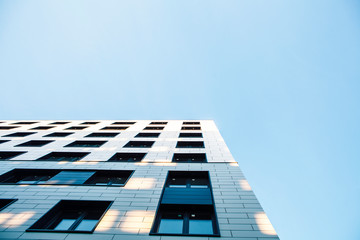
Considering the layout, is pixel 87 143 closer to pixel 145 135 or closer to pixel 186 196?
pixel 145 135

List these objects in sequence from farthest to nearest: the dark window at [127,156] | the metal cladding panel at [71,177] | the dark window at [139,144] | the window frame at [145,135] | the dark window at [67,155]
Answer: the window frame at [145,135], the dark window at [139,144], the dark window at [67,155], the dark window at [127,156], the metal cladding panel at [71,177]

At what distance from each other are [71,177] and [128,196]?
16.2ft

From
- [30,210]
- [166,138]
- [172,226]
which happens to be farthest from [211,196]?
[166,138]

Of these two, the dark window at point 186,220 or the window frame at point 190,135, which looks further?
the window frame at point 190,135

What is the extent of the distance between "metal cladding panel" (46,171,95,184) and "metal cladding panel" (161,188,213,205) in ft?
18.8

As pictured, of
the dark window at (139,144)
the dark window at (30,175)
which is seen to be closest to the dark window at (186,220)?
the dark window at (30,175)

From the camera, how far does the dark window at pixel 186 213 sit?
7801mm

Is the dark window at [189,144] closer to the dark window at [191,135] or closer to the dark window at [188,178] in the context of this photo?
the dark window at [191,135]

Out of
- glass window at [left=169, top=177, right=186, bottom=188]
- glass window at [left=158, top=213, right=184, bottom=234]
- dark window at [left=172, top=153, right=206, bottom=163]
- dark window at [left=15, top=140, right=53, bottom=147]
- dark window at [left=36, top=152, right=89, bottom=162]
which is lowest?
glass window at [left=158, top=213, right=184, bottom=234]

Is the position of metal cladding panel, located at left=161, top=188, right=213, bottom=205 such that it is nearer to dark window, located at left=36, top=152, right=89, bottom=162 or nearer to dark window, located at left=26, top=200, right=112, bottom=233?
dark window, located at left=26, top=200, right=112, bottom=233

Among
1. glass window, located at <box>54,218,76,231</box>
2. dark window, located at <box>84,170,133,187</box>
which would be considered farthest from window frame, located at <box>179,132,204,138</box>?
glass window, located at <box>54,218,76,231</box>

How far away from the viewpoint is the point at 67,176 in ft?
38.5

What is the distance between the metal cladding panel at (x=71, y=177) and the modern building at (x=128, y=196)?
6cm

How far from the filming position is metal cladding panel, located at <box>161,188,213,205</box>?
903 cm
